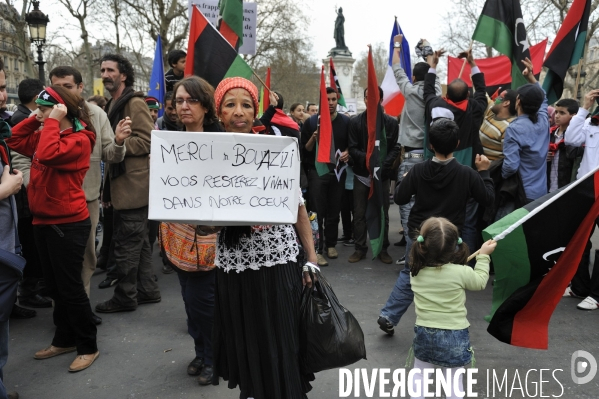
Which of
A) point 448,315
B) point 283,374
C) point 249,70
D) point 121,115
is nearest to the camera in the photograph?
point 283,374

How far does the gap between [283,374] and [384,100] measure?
18.0 ft

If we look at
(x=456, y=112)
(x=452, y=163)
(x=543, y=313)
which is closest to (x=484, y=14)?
(x=456, y=112)

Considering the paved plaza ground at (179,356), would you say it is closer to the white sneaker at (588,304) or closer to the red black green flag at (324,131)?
the white sneaker at (588,304)

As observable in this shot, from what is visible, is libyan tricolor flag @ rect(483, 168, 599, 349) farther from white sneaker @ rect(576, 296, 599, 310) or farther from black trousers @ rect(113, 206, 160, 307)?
black trousers @ rect(113, 206, 160, 307)

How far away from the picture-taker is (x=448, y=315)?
120 inches

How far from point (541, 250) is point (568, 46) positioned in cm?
385

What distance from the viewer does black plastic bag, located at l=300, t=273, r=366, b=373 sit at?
99.0 inches

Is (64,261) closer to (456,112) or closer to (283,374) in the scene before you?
(283,374)

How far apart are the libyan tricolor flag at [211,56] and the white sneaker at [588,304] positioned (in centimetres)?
385

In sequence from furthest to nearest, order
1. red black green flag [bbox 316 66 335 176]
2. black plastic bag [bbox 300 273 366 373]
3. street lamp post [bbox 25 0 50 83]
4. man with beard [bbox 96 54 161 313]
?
street lamp post [bbox 25 0 50 83] < red black green flag [bbox 316 66 335 176] < man with beard [bbox 96 54 161 313] < black plastic bag [bbox 300 273 366 373]

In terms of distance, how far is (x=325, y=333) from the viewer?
252 cm

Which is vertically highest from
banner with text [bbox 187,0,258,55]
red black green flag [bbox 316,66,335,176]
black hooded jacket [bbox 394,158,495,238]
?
banner with text [bbox 187,0,258,55]

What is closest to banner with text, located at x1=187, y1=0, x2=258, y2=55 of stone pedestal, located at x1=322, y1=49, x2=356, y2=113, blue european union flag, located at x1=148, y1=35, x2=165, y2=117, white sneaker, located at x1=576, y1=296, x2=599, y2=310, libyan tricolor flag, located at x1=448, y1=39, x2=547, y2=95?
blue european union flag, located at x1=148, y1=35, x2=165, y2=117

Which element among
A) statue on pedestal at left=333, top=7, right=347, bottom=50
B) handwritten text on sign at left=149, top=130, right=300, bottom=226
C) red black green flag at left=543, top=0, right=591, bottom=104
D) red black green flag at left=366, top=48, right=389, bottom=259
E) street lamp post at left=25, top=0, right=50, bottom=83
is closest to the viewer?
handwritten text on sign at left=149, top=130, right=300, bottom=226
